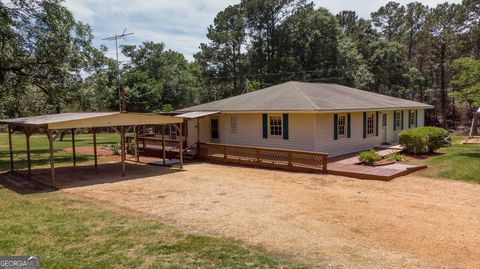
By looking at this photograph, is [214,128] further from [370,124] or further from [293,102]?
[370,124]

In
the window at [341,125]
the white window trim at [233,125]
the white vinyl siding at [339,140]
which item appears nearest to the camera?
the white vinyl siding at [339,140]

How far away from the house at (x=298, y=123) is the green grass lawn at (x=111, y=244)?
9.22 meters

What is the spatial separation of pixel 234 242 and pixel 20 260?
332cm

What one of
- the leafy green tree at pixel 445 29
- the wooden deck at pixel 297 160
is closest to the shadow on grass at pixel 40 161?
the wooden deck at pixel 297 160

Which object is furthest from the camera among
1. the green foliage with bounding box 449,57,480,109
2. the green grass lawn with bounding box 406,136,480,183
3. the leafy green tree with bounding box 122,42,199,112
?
the leafy green tree with bounding box 122,42,199,112

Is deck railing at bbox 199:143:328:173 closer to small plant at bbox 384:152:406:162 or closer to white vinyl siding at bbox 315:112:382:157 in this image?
white vinyl siding at bbox 315:112:382:157

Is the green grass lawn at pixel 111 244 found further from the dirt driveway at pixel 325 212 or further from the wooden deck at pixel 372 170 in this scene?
the wooden deck at pixel 372 170

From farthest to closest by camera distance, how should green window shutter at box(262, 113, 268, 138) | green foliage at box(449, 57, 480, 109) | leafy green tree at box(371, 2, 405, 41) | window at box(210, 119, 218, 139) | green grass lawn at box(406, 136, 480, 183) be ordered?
leafy green tree at box(371, 2, 405, 41) → window at box(210, 119, 218, 139) → green window shutter at box(262, 113, 268, 138) → green foliage at box(449, 57, 480, 109) → green grass lawn at box(406, 136, 480, 183)

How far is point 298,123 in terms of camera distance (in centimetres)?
Result: 1562

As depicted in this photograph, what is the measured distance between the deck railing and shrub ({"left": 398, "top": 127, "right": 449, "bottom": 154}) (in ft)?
18.5

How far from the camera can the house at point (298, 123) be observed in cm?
1538

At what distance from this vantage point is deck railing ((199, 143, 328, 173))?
1349 centimetres

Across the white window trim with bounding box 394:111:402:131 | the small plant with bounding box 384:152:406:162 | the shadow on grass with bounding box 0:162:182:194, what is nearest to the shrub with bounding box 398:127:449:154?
the small plant with bounding box 384:152:406:162

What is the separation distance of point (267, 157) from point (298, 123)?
2120mm
